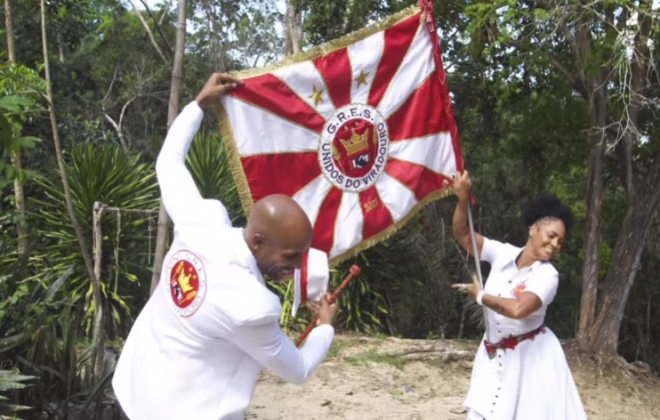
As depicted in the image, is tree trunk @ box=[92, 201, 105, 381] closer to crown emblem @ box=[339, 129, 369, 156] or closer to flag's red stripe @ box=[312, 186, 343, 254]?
flag's red stripe @ box=[312, 186, 343, 254]

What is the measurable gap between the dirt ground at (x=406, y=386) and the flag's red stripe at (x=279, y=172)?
2.90 m

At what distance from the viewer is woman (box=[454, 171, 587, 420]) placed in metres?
3.92

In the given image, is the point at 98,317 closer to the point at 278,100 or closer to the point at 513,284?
the point at 278,100

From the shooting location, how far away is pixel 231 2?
16906 mm

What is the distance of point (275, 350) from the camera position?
2.15 meters

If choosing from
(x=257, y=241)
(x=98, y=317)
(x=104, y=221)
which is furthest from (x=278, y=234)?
(x=104, y=221)

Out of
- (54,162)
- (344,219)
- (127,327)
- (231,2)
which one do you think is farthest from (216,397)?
(231,2)

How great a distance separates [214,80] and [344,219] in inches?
49.6

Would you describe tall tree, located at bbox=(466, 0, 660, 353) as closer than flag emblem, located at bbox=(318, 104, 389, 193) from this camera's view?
No

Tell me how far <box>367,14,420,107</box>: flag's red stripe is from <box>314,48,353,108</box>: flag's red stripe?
176 mm

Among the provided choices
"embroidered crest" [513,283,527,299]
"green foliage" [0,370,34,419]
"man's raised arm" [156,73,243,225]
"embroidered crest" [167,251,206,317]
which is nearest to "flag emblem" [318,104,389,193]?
"embroidered crest" [513,283,527,299]

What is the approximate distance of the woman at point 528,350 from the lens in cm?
392

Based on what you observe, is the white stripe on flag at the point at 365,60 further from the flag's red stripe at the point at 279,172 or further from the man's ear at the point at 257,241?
the man's ear at the point at 257,241

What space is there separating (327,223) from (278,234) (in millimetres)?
2149
